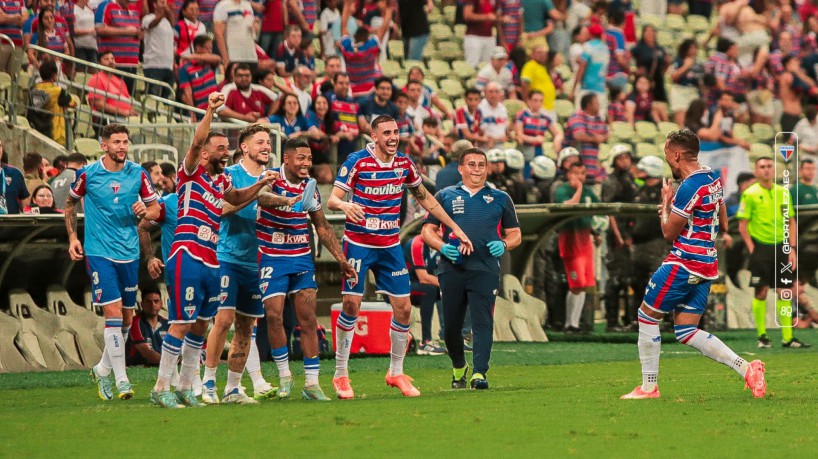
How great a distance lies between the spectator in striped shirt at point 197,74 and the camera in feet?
73.3

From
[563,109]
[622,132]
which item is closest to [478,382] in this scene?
[563,109]

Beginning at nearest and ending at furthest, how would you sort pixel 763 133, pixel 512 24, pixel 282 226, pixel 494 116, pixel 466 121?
1. pixel 282 226
2. pixel 466 121
3. pixel 494 116
4. pixel 512 24
5. pixel 763 133

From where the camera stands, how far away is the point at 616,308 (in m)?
22.0

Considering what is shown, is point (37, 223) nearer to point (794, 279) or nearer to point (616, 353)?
point (616, 353)

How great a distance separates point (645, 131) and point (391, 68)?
18.1 feet

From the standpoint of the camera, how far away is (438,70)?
2847 centimetres

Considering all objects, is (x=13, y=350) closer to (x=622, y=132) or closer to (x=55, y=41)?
(x=55, y=41)

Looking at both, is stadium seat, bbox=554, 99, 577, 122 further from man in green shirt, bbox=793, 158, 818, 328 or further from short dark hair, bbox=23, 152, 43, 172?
short dark hair, bbox=23, 152, 43, 172

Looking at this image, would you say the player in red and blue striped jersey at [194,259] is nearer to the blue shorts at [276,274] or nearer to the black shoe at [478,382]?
the blue shorts at [276,274]

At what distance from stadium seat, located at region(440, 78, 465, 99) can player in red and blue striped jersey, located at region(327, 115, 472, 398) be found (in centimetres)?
1512

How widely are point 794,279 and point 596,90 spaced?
8.35 m

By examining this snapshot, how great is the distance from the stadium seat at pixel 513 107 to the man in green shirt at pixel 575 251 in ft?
18.5

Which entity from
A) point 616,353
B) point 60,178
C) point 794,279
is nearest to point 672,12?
point 794,279

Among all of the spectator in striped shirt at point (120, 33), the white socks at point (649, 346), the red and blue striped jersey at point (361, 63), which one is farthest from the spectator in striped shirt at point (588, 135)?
the white socks at point (649, 346)
